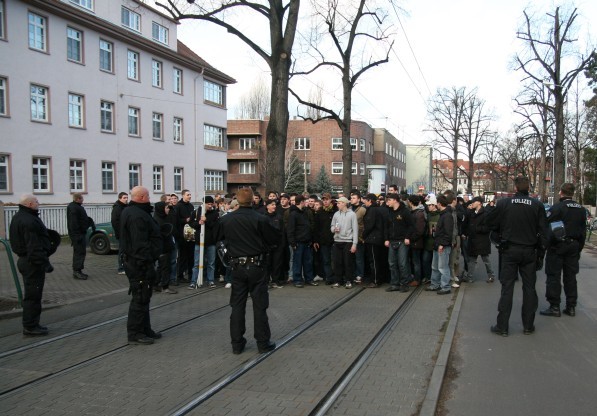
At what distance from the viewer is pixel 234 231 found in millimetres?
6078

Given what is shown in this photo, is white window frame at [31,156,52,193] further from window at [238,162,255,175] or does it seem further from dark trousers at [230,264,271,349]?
window at [238,162,255,175]

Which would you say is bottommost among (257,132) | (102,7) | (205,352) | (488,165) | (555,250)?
(205,352)

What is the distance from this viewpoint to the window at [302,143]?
61.0 meters

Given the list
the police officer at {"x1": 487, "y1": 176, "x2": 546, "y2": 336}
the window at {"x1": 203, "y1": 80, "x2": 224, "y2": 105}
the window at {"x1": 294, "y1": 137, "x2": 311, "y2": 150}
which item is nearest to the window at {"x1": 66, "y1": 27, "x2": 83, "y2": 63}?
the window at {"x1": 203, "y1": 80, "x2": 224, "y2": 105}

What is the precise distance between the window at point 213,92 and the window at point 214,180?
5458 millimetres

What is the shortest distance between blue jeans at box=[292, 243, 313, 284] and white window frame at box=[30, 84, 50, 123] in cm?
1890

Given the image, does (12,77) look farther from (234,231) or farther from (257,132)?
(257,132)

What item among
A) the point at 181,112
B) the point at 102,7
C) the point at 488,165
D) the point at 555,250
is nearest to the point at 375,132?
the point at 488,165

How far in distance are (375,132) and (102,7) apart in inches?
1807

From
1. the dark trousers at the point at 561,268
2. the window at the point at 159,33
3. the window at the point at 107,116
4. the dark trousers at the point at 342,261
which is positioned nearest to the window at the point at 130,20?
the window at the point at 159,33

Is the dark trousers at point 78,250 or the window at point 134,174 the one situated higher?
the window at point 134,174

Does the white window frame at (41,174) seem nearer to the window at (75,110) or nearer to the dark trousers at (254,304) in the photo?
the window at (75,110)

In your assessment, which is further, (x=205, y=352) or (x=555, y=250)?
(x=555, y=250)

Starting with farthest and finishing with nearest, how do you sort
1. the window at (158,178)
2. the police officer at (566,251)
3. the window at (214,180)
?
the window at (214,180), the window at (158,178), the police officer at (566,251)
